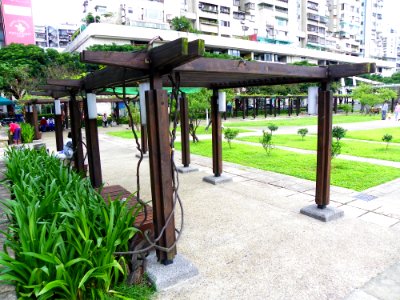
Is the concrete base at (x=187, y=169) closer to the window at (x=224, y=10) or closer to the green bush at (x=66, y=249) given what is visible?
the green bush at (x=66, y=249)

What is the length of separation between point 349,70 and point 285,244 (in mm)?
2547

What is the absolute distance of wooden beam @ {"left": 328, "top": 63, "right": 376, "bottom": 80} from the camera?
14.0 feet

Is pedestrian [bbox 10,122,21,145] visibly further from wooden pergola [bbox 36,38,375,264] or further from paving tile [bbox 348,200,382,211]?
paving tile [bbox 348,200,382,211]

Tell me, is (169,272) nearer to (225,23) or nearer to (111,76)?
(111,76)

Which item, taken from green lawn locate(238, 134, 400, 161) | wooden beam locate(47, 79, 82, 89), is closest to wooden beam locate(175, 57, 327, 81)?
wooden beam locate(47, 79, 82, 89)

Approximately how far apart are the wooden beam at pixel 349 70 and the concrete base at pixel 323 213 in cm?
206

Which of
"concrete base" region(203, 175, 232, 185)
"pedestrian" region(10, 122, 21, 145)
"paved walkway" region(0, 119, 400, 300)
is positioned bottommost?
"paved walkway" region(0, 119, 400, 300)

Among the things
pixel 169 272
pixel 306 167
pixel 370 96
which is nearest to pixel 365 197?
pixel 306 167

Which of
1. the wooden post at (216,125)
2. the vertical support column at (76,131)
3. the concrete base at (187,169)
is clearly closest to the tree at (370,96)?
the concrete base at (187,169)

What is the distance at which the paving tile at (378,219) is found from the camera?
4.81 metres

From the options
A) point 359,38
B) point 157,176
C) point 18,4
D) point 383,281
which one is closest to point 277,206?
point 383,281

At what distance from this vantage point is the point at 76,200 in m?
3.49

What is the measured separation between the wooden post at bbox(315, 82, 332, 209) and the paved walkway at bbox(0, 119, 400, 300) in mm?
469

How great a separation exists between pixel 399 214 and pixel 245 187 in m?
2.86
